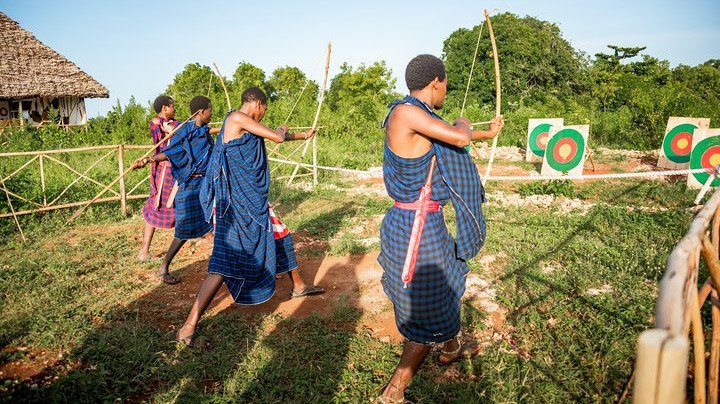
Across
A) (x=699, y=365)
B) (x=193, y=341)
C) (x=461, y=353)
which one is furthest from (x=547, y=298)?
(x=193, y=341)

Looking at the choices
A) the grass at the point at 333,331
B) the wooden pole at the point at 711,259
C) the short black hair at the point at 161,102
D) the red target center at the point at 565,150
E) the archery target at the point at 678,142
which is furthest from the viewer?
the archery target at the point at 678,142

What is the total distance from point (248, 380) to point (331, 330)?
80 centimetres

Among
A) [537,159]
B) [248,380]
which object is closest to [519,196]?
[537,159]

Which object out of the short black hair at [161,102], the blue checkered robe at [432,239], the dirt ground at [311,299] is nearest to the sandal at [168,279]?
the dirt ground at [311,299]

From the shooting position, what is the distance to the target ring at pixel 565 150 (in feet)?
30.3

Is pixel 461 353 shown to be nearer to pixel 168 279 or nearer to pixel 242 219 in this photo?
pixel 242 219

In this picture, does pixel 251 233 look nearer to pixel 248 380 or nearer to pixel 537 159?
pixel 248 380

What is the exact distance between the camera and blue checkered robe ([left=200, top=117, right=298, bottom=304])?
11.1 ft

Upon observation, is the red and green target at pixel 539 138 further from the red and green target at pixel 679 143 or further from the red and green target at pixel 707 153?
the red and green target at pixel 707 153

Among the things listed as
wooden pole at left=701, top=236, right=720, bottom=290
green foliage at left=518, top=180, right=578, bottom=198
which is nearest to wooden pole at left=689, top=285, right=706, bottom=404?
wooden pole at left=701, top=236, right=720, bottom=290

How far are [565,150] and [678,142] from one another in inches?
103

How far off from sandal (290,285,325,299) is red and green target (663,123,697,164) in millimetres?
9334

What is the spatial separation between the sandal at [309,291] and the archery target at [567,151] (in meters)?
7.13

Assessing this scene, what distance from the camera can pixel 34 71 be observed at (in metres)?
16.6
